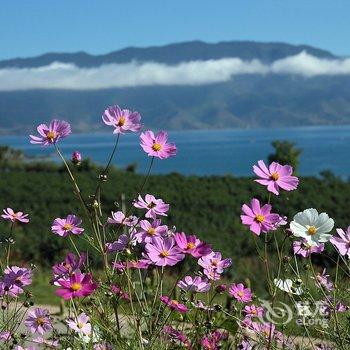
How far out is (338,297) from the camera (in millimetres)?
2512

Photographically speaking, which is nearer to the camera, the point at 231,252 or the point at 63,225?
the point at 63,225

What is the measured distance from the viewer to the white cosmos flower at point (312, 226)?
7.06 feet

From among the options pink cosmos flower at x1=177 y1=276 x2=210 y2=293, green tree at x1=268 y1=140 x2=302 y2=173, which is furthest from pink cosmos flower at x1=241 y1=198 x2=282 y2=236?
green tree at x1=268 y1=140 x2=302 y2=173

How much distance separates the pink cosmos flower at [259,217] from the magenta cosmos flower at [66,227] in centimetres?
53

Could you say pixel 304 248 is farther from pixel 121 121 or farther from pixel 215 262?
pixel 121 121

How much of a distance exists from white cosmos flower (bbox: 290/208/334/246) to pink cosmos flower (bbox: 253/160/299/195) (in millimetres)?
98

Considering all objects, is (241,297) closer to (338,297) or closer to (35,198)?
(338,297)

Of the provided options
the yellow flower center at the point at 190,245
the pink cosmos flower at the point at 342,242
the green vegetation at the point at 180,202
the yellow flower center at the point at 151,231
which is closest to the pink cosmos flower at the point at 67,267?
the yellow flower center at the point at 151,231

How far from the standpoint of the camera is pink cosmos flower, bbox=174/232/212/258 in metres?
2.11

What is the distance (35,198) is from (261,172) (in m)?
24.6

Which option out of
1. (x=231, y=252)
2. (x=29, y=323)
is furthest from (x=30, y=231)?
(x=29, y=323)

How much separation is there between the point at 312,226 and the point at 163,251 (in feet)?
1.43

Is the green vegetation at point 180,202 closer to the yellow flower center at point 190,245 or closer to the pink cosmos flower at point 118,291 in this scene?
the pink cosmos flower at point 118,291

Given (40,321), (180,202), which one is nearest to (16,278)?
(40,321)
